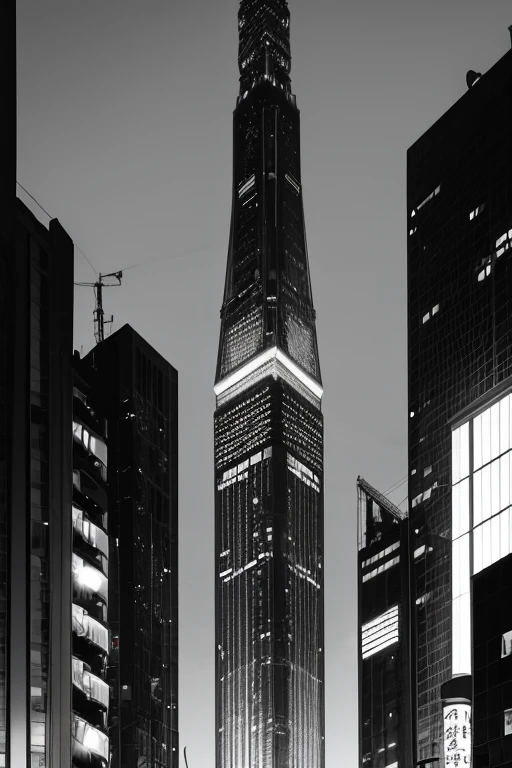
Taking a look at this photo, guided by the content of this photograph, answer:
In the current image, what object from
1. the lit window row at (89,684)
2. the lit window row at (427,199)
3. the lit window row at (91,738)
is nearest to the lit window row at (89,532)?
the lit window row at (89,684)

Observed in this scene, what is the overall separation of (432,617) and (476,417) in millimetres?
28477

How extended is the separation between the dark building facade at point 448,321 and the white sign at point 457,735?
8.36 metres

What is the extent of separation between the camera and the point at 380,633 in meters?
159

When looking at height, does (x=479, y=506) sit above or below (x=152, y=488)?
below

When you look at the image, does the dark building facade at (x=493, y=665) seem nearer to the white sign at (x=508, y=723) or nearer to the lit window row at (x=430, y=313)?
the white sign at (x=508, y=723)

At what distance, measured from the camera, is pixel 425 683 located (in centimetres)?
11869

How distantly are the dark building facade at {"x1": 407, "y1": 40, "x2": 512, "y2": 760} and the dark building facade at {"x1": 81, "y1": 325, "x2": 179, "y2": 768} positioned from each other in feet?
77.8

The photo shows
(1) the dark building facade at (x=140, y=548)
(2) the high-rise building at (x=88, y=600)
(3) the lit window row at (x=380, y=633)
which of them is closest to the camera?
(2) the high-rise building at (x=88, y=600)

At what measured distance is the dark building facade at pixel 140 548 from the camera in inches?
4665

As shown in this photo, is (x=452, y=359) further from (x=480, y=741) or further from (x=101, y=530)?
(x=480, y=741)

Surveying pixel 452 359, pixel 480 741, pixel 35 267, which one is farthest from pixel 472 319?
pixel 480 741

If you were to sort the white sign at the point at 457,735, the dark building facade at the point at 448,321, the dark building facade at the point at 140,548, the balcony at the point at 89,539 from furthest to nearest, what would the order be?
the dark building facade at the point at 140,548, the dark building facade at the point at 448,321, the balcony at the point at 89,539, the white sign at the point at 457,735

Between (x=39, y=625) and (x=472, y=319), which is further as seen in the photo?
(x=472, y=319)

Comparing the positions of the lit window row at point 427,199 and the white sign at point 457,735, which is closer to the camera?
the white sign at point 457,735
